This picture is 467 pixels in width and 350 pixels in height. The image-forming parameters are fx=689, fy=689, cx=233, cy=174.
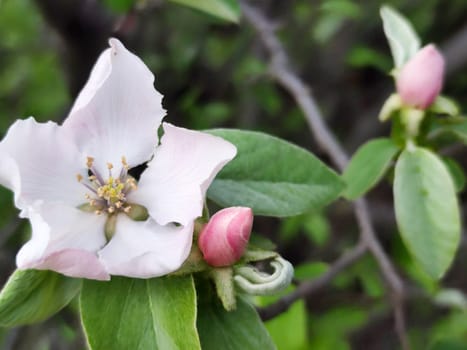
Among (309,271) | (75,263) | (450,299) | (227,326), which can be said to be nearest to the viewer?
(75,263)

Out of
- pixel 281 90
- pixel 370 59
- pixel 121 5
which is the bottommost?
pixel 121 5

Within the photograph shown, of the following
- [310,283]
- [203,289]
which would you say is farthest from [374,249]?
[203,289]

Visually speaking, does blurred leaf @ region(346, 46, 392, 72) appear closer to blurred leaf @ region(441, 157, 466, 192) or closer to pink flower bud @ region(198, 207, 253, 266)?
blurred leaf @ region(441, 157, 466, 192)

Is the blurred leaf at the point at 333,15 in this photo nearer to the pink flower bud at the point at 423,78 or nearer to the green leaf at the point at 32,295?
the pink flower bud at the point at 423,78

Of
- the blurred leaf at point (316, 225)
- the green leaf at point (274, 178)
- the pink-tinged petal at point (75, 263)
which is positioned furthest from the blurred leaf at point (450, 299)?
the pink-tinged petal at point (75, 263)

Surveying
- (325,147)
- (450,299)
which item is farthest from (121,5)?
(450,299)

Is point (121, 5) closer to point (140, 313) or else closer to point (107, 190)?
point (107, 190)

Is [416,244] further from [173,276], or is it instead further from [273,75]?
[273,75]
